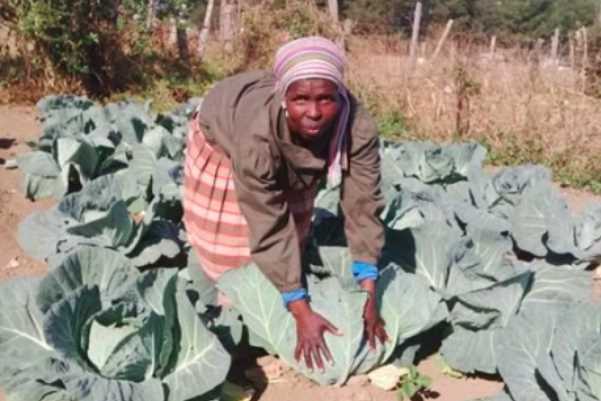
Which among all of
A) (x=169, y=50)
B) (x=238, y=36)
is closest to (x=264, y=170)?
(x=169, y=50)

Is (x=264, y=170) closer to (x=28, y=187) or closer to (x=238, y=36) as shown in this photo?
(x=28, y=187)

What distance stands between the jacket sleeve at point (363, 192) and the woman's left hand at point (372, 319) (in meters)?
0.09

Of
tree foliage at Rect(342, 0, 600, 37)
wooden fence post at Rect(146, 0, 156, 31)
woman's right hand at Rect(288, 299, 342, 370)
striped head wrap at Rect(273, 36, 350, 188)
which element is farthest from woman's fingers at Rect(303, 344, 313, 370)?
tree foliage at Rect(342, 0, 600, 37)

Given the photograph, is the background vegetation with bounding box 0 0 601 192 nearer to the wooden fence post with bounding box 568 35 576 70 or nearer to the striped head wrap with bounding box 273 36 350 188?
the wooden fence post with bounding box 568 35 576 70

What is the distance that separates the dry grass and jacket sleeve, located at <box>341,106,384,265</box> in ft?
13.5

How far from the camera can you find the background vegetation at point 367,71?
6910 millimetres

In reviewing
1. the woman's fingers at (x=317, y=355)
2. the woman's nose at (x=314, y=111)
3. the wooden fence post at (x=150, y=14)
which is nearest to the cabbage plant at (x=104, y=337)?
the woman's fingers at (x=317, y=355)

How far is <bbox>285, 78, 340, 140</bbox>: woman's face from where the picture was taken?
2090 mm

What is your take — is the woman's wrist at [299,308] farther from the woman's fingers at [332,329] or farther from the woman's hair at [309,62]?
the woman's hair at [309,62]

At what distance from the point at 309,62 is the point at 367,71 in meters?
7.32

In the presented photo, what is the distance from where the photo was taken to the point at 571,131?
6.76 m

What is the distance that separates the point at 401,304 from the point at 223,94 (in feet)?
3.43

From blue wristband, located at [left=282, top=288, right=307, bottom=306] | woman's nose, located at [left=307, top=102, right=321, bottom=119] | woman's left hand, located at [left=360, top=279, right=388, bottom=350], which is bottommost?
woman's left hand, located at [left=360, top=279, right=388, bottom=350]

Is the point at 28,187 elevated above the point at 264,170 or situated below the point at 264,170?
below
